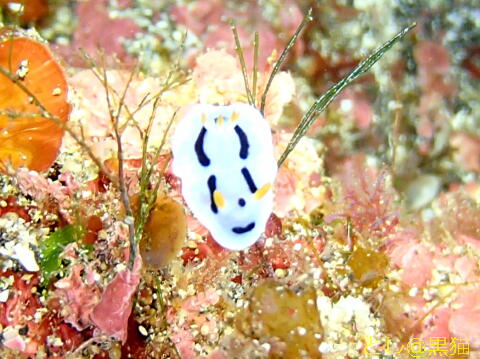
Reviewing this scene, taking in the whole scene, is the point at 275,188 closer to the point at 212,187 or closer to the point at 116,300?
the point at 212,187

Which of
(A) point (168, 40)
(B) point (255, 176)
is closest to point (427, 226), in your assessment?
(B) point (255, 176)

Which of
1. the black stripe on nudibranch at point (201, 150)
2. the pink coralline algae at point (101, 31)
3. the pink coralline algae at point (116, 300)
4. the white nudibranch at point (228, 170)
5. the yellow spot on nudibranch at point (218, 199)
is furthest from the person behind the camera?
the pink coralline algae at point (101, 31)

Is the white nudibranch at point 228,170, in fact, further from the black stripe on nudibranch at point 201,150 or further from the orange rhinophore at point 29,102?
the orange rhinophore at point 29,102

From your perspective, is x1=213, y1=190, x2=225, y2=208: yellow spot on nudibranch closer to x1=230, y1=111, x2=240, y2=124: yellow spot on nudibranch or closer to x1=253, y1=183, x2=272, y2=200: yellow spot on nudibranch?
x1=253, y1=183, x2=272, y2=200: yellow spot on nudibranch

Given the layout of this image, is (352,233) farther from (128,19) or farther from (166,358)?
(128,19)

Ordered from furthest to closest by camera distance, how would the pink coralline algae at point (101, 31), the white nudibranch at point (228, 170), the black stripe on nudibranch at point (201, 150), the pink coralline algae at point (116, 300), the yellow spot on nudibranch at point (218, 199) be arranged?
the pink coralline algae at point (101, 31) → the black stripe on nudibranch at point (201, 150) → the white nudibranch at point (228, 170) → the yellow spot on nudibranch at point (218, 199) → the pink coralline algae at point (116, 300)

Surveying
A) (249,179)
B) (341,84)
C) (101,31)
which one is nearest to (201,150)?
(249,179)

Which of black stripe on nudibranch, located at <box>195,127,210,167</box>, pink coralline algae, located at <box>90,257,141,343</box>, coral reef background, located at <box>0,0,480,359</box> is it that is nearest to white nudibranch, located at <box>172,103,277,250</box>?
black stripe on nudibranch, located at <box>195,127,210,167</box>

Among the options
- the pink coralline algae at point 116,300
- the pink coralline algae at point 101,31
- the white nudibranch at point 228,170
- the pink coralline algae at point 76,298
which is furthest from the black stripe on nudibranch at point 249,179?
the pink coralline algae at point 101,31
